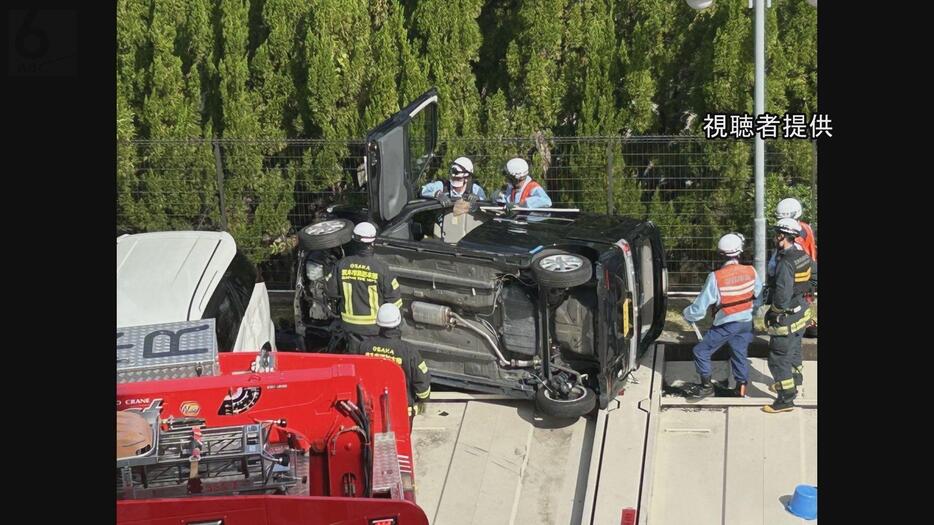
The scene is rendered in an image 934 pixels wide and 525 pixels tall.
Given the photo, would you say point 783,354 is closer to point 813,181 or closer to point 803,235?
point 803,235

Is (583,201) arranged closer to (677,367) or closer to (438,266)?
(677,367)

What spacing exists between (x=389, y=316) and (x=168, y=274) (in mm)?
1760

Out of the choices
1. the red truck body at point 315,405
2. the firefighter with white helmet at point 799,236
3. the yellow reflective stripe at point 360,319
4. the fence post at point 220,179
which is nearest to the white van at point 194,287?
the yellow reflective stripe at point 360,319

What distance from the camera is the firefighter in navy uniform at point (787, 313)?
8.65m

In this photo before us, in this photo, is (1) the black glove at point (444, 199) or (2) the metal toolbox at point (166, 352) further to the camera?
(1) the black glove at point (444, 199)

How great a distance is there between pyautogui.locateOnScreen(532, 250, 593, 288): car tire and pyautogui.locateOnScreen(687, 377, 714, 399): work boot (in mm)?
1582

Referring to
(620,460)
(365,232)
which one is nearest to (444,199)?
(365,232)

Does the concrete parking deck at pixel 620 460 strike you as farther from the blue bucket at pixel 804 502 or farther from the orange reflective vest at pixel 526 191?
the orange reflective vest at pixel 526 191

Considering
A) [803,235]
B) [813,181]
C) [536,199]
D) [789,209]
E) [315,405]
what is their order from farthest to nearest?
[813,181], [536,199], [803,235], [789,209], [315,405]

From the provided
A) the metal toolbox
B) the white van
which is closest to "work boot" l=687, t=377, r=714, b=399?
the white van

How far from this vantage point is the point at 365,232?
335 inches

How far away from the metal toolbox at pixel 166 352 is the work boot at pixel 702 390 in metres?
3.77
